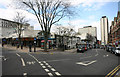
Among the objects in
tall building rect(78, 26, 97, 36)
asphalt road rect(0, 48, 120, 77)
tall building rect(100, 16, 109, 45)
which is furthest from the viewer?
tall building rect(100, 16, 109, 45)

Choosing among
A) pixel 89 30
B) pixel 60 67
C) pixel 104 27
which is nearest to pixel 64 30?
pixel 60 67

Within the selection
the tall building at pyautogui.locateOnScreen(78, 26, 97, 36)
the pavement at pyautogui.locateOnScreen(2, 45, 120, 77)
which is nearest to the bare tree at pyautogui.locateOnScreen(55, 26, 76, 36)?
the pavement at pyautogui.locateOnScreen(2, 45, 120, 77)

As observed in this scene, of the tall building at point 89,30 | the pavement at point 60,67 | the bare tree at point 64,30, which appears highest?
the tall building at point 89,30

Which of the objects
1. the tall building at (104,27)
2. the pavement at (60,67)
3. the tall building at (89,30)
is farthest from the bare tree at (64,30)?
the tall building at (104,27)

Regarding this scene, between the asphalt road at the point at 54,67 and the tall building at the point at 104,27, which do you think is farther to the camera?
the tall building at the point at 104,27

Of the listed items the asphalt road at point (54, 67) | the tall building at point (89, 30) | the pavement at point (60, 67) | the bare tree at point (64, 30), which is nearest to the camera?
the asphalt road at point (54, 67)

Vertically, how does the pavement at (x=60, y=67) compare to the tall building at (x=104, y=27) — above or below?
below

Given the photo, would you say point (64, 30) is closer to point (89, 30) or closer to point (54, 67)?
point (54, 67)

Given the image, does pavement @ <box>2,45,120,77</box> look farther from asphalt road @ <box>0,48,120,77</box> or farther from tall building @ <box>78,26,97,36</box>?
tall building @ <box>78,26,97,36</box>

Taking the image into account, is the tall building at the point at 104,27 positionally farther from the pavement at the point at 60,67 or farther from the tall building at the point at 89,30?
the pavement at the point at 60,67

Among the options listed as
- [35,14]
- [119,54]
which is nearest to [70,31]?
[35,14]

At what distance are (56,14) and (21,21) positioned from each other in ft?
60.5

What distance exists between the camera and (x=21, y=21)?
3744 cm

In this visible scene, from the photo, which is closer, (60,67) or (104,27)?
(60,67)
